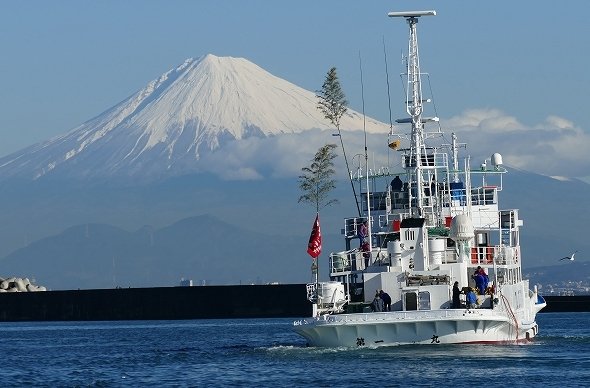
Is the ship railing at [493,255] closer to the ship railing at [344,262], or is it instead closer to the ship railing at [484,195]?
the ship railing at [484,195]

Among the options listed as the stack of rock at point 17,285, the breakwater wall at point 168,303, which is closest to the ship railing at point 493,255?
the breakwater wall at point 168,303

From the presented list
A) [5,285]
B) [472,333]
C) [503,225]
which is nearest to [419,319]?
[472,333]

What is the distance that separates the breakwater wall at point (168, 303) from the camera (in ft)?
349

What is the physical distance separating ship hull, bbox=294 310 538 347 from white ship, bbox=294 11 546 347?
3 cm

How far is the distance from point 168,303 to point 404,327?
57.4 m

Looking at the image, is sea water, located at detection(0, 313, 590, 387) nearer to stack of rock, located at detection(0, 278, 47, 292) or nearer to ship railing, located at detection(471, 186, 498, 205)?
ship railing, located at detection(471, 186, 498, 205)

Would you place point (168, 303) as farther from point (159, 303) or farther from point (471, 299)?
point (471, 299)

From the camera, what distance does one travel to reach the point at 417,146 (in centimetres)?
6100

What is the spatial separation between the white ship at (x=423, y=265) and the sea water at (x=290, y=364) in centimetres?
82

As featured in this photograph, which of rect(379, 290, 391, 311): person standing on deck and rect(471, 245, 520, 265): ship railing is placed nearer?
rect(379, 290, 391, 311): person standing on deck

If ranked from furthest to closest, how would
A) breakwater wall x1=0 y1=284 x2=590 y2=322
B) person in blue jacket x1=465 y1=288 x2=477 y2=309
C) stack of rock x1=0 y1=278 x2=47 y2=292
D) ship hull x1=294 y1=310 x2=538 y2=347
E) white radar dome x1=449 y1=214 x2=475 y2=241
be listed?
stack of rock x1=0 y1=278 x2=47 y2=292 → breakwater wall x1=0 y1=284 x2=590 y2=322 → white radar dome x1=449 y1=214 x2=475 y2=241 → person in blue jacket x1=465 y1=288 x2=477 y2=309 → ship hull x1=294 y1=310 x2=538 y2=347

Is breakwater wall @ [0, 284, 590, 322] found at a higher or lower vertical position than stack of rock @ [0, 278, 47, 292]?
lower

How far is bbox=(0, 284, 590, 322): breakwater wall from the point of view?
349 ft

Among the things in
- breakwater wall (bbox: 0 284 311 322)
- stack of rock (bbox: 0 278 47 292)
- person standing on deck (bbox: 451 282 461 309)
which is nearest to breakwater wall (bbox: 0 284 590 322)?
breakwater wall (bbox: 0 284 311 322)
